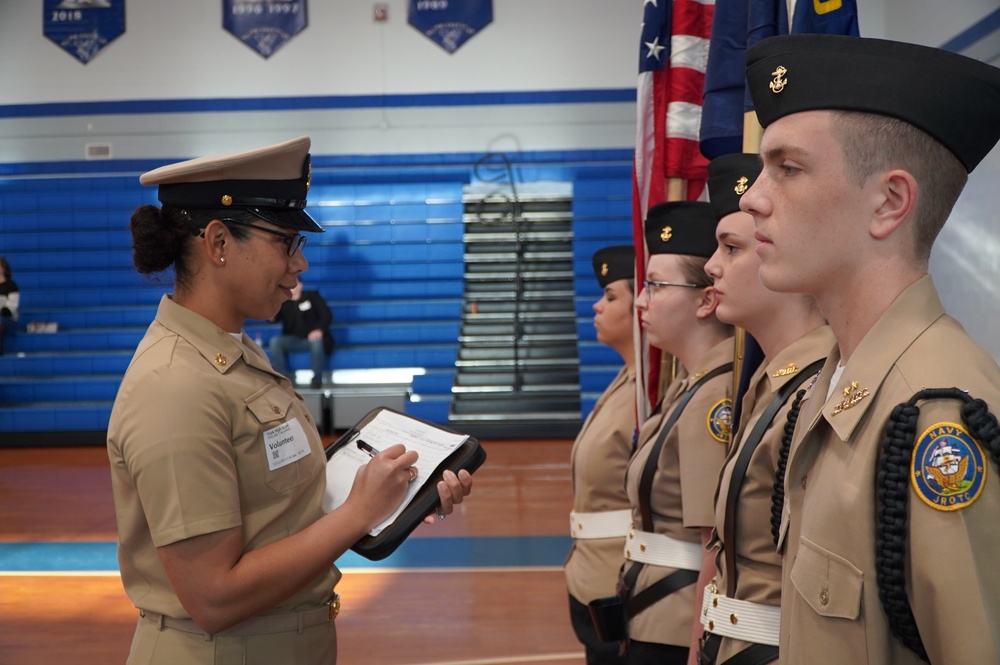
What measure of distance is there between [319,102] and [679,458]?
1096cm

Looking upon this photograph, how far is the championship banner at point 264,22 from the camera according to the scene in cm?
1193

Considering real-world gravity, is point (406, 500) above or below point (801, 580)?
below

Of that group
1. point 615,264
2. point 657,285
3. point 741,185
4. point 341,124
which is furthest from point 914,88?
point 341,124

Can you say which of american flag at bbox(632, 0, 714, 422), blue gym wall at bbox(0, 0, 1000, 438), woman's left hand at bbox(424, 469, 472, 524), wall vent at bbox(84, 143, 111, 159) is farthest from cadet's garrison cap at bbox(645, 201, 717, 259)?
wall vent at bbox(84, 143, 111, 159)

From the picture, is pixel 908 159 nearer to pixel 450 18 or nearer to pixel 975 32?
pixel 975 32

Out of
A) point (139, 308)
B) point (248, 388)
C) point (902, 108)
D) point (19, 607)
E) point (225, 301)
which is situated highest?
point (902, 108)

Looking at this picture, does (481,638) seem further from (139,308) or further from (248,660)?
(139,308)

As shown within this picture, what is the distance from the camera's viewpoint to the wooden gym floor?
3.87 metres

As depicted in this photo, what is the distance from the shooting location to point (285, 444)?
1653 millimetres

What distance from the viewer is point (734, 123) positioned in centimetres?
217

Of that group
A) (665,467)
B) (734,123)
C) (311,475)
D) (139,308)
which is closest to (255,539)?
(311,475)

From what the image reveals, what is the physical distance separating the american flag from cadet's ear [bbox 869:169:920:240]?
1652 millimetres

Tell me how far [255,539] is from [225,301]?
0.45 metres

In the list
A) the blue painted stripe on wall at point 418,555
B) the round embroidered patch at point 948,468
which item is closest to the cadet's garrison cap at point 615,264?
the blue painted stripe on wall at point 418,555
